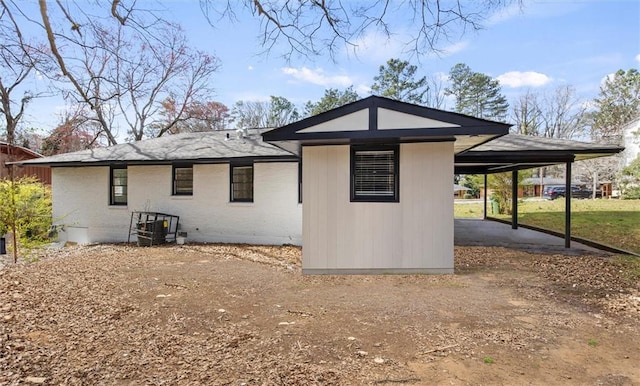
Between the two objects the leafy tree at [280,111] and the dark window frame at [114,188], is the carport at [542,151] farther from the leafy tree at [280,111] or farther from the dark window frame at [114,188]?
the leafy tree at [280,111]

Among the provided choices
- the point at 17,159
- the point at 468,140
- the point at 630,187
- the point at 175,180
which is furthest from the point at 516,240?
the point at 17,159

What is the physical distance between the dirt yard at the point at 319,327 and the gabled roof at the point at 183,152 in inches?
166

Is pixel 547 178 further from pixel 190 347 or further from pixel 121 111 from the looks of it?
pixel 190 347

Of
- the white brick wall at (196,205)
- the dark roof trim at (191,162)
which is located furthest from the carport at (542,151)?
the white brick wall at (196,205)

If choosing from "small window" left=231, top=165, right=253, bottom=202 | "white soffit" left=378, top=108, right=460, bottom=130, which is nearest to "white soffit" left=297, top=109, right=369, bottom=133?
"white soffit" left=378, top=108, right=460, bottom=130

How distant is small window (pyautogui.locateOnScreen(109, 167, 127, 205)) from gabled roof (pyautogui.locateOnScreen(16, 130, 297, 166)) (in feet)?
1.92

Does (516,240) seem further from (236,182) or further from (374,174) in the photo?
(236,182)

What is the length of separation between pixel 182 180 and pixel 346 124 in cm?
725

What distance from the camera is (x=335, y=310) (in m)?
4.49

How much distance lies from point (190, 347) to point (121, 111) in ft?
77.0

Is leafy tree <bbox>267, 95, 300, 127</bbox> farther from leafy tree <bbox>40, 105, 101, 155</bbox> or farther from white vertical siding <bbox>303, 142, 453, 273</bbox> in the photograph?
white vertical siding <bbox>303, 142, 453, 273</bbox>

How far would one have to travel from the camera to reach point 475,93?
3506 centimetres

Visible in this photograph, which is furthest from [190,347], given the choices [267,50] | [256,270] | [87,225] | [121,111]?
Answer: [121,111]

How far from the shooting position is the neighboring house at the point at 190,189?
10.2 m
